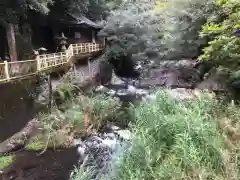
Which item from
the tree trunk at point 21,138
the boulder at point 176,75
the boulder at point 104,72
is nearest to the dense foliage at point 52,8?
the boulder at point 104,72

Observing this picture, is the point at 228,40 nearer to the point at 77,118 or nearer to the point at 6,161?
the point at 77,118

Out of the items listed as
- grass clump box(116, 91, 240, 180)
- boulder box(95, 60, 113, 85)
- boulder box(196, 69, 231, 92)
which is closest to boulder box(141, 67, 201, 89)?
boulder box(95, 60, 113, 85)


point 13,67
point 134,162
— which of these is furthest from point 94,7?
point 134,162

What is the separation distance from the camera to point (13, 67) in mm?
9344

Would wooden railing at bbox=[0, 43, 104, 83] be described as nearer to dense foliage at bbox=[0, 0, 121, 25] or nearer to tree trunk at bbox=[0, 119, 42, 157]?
tree trunk at bbox=[0, 119, 42, 157]

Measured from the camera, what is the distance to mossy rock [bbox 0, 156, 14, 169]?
8308mm

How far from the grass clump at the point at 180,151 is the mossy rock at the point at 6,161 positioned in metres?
4.10

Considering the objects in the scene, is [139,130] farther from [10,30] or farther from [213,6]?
[10,30]

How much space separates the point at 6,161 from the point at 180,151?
18.6 ft

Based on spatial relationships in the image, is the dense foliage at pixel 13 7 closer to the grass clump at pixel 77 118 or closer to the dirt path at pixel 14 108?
the dirt path at pixel 14 108

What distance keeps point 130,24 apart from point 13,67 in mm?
12486

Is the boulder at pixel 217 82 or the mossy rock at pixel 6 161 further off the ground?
the boulder at pixel 217 82

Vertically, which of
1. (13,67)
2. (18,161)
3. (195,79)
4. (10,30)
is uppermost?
(10,30)

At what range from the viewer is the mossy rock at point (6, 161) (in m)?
8.31
